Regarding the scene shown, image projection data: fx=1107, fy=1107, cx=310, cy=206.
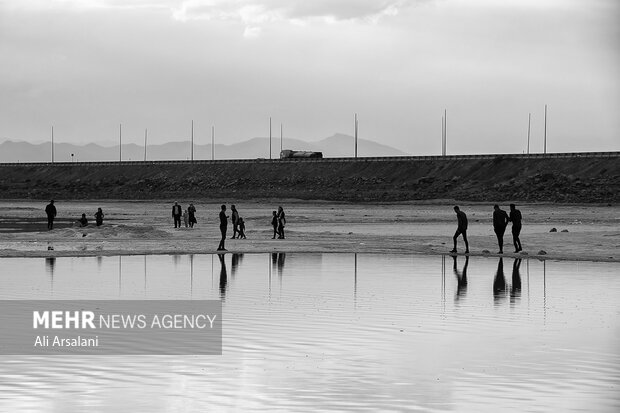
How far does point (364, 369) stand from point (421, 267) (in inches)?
695

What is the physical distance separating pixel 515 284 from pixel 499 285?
0.51m

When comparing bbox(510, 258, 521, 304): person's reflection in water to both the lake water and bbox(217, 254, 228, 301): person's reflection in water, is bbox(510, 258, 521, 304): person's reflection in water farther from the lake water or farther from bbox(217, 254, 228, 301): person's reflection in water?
bbox(217, 254, 228, 301): person's reflection in water

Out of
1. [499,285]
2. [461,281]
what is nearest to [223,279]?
[461,281]

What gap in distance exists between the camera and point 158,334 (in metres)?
18.0

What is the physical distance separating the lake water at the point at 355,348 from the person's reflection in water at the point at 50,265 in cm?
38

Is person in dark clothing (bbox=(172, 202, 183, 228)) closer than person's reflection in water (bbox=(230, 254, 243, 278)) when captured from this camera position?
No

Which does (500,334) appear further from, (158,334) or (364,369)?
(158,334)

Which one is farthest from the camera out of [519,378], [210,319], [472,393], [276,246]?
[276,246]

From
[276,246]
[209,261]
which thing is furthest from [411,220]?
[209,261]

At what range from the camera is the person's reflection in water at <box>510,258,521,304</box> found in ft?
79.7
